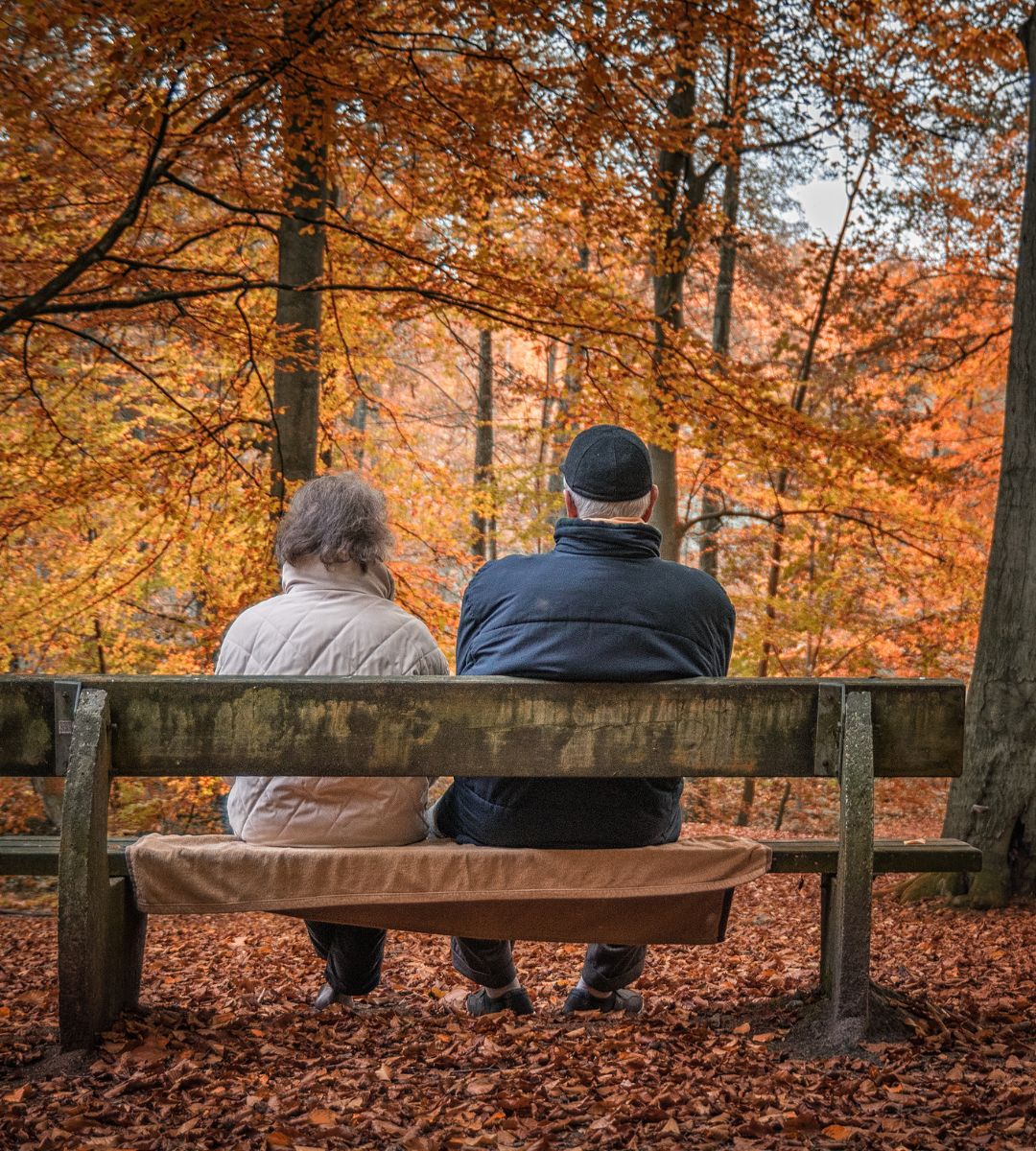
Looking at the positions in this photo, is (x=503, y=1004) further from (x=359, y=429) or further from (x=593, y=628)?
(x=359, y=429)

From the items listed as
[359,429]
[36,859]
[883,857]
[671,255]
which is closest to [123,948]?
[36,859]

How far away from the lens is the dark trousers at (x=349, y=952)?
3.21 meters

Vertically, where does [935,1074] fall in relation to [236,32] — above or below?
below

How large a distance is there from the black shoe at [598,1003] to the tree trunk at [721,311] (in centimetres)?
937

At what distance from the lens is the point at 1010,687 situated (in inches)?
233

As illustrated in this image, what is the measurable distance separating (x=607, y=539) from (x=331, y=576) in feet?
2.83

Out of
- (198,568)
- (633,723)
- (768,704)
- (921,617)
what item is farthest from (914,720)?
(921,617)

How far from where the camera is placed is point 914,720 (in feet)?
9.05

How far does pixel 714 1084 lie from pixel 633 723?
88 centimetres

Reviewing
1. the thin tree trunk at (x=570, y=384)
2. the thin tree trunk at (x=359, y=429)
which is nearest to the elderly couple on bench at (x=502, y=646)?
the thin tree trunk at (x=570, y=384)

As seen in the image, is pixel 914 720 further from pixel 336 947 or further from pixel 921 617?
pixel 921 617

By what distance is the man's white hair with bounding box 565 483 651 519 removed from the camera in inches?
116

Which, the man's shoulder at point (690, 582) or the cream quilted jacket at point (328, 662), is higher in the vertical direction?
the man's shoulder at point (690, 582)

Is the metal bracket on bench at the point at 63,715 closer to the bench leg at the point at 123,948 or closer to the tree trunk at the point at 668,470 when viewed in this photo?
the bench leg at the point at 123,948
